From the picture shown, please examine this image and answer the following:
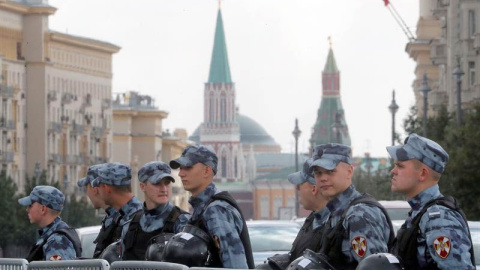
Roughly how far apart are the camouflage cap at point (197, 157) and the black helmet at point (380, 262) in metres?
2.46

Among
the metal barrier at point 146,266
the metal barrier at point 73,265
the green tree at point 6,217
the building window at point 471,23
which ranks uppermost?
the building window at point 471,23

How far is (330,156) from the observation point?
13.4 metres

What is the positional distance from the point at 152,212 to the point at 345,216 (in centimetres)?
312

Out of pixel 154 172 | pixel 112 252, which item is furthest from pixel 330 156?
pixel 112 252

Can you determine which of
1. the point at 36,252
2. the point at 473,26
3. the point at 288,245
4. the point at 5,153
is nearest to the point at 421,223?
the point at 36,252

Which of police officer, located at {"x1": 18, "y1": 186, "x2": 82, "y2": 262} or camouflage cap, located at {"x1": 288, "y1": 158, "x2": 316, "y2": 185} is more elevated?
camouflage cap, located at {"x1": 288, "y1": 158, "x2": 316, "y2": 185}

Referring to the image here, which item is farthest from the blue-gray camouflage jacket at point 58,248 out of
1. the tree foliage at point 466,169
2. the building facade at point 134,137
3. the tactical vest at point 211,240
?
the building facade at point 134,137

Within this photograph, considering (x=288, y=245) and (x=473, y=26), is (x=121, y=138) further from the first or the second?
→ (x=288, y=245)

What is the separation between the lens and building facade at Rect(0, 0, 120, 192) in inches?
5408

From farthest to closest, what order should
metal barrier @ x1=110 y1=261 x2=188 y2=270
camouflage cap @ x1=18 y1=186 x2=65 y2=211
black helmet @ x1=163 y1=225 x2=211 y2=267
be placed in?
1. camouflage cap @ x1=18 y1=186 x2=65 y2=211
2. black helmet @ x1=163 y1=225 x2=211 y2=267
3. metal barrier @ x1=110 y1=261 x2=188 y2=270

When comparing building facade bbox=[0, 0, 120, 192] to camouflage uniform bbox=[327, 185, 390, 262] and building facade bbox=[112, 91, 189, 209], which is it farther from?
camouflage uniform bbox=[327, 185, 390, 262]

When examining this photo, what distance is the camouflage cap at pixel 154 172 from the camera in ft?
51.5

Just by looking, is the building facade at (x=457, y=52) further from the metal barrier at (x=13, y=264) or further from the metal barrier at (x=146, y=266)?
the metal barrier at (x=146, y=266)

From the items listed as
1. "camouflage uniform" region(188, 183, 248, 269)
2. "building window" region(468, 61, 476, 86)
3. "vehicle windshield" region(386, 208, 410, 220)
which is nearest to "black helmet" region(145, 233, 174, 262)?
"camouflage uniform" region(188, 183, 248, 269)
